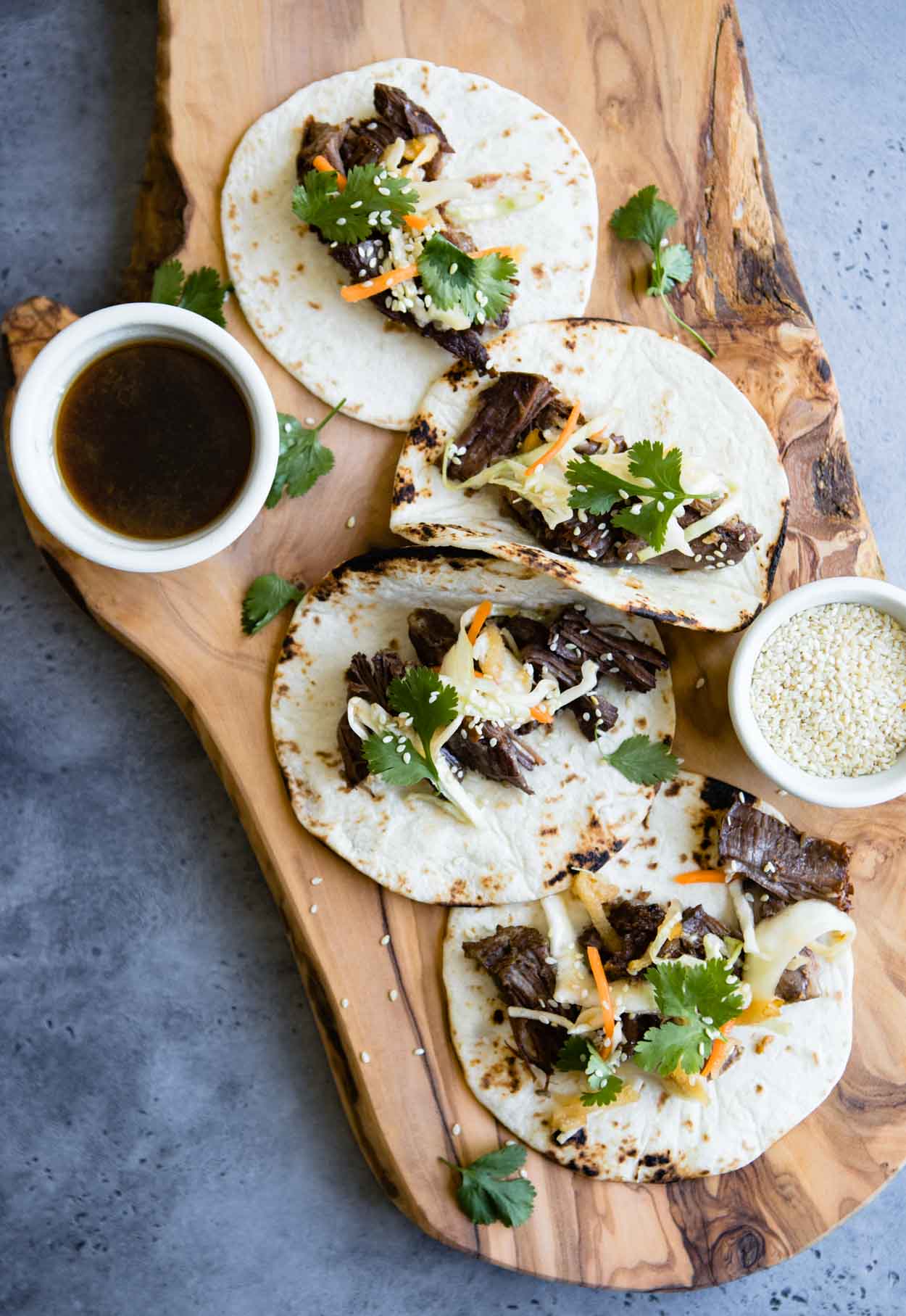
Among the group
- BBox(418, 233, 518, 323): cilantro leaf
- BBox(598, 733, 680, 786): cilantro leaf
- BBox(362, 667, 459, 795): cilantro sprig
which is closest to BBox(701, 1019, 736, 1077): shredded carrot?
BBox(598, 733, 680, 786): cilantro leaf

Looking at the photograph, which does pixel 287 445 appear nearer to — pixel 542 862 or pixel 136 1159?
pixel 542 862

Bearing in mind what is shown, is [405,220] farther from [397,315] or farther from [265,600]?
[265,600]

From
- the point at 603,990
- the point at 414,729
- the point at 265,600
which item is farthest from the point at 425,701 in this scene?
the point at 603,990

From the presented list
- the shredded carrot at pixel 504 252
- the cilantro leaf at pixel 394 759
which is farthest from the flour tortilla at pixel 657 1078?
the shredded carrot at pixel 504 252

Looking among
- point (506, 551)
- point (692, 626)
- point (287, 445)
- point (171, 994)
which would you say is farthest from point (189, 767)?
point (692, 626)

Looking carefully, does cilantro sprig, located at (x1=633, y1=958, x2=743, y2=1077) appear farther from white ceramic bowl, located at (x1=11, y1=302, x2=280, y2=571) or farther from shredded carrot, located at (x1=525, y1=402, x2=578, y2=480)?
white ceramic bowl, located at (x1=11, y1=302, x2=280, y2=571)

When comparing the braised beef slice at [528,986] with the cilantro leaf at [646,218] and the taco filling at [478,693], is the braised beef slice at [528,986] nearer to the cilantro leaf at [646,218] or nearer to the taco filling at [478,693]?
the taco filling at [478,693]
